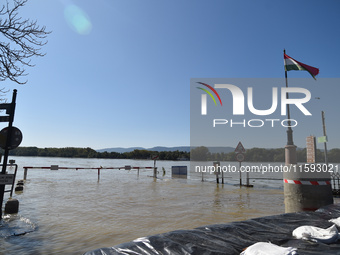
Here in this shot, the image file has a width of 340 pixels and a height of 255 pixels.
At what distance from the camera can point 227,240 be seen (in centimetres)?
338

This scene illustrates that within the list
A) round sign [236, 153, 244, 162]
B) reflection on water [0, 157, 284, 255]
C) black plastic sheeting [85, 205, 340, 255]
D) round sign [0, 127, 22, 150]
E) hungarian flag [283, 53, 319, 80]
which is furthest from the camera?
round sign [236, 153, 244, 162]

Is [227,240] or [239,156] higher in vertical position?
[239,156]

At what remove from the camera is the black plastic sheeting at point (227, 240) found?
297 centimetres

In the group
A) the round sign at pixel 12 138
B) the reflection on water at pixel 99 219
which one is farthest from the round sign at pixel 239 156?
the round sign at pixel 12 138

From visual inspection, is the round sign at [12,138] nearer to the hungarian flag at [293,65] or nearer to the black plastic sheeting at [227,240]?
the black plastic sheeting at [227,240]

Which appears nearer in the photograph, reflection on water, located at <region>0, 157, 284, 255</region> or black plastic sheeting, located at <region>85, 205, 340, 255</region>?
black plastic sheeting, located at <region>85, 205, 340, 255</region>

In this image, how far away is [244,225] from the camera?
404 centimetres

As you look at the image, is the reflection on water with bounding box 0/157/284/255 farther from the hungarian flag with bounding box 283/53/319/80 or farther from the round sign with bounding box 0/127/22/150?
the hungarian flag with bounding box 283/53/319/80

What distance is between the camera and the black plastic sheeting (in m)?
2.97

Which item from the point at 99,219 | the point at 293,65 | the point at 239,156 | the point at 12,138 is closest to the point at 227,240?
the point at 99,219

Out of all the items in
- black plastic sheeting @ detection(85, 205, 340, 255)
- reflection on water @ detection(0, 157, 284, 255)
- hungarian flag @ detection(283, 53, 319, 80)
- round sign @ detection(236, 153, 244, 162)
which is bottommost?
reflection on water @ detection(0, 157, 284, 255)

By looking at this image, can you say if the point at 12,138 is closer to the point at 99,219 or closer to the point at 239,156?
the point at 99,219

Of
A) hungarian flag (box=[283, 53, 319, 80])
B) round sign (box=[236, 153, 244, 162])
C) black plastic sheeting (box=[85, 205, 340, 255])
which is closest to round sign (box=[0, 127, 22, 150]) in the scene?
black plastic sheeting (box=[85, 205, 340, 255])

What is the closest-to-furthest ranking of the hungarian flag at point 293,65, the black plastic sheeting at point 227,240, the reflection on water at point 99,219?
the black plastic sheeting at point 227,240 → the reflection on water at point 99,219 → the hungarian flag at point 293,65
